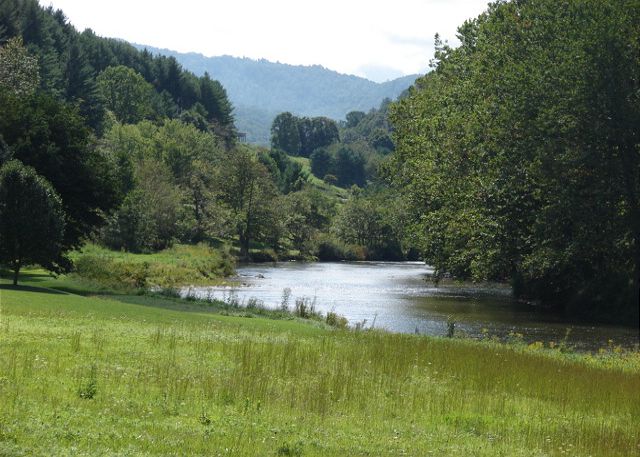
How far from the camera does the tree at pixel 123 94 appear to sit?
170 metres

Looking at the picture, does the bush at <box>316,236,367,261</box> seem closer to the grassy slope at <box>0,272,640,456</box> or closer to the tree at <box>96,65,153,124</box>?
the tree at <box>96,65,153,124</box>

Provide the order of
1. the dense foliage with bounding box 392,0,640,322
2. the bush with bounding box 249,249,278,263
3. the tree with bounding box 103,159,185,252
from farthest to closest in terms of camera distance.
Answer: the bush with bounding box 249,249,278,263
the tree with bounding box 103,159,185,252
the dense foliage with bounding box 392,0,640,322

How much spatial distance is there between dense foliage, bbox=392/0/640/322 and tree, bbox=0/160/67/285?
22.9 metres

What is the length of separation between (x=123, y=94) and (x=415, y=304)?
432 ft

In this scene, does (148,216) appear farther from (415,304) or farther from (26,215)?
(26,215)

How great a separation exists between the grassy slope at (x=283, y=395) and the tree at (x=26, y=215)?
13.5 metres

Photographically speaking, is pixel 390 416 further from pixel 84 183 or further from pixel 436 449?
pixel 84 183

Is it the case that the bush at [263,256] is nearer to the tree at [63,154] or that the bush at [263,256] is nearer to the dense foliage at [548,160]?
the dense foliage at [548,160]

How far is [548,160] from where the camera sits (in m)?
41.6

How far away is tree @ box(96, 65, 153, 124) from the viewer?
170375 mm

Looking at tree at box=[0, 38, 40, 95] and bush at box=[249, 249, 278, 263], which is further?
bush at box=[249, 249, 278, 263]

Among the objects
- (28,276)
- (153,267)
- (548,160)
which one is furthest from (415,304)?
(28,276)

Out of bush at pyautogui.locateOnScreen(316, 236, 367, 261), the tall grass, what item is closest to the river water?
the tall grass

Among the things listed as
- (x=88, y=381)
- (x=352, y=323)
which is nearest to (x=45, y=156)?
(x=352, y=323)
